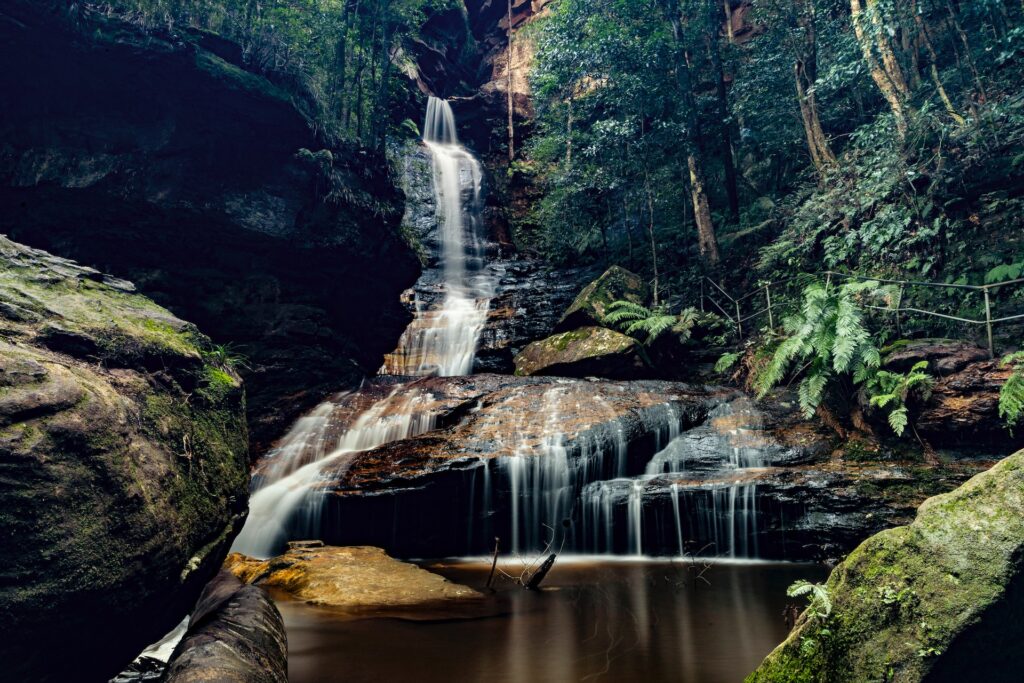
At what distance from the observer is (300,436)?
11281 mm

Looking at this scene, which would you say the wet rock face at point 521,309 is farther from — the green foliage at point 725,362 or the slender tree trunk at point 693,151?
the green foliage at point 725,362

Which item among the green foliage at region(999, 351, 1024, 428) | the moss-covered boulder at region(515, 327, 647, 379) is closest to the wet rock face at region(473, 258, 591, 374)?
the moss-covered boulder at region(515, 327, 647, 379)

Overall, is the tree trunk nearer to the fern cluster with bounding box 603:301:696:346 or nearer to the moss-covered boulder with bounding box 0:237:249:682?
the fern cluster with bounding box 603:301:696:346

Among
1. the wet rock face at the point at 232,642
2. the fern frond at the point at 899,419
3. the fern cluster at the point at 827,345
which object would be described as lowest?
the wet rock face at the point at 232,642

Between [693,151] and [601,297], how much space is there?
5.35m

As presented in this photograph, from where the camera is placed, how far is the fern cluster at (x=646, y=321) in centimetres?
1227

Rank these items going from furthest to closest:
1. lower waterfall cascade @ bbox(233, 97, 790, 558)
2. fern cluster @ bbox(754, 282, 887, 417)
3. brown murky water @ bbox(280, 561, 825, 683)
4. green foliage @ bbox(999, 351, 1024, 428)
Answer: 1. fern cluster @ bbox(754, 282, 887, 417)
2. lower waterfall cascade @ bbox(233, 97, 790, 558)
3. green foliage @ bbox(999, 351, 1024, 428)
4. brown murky water @ bbox(280, 561, 825, 683)

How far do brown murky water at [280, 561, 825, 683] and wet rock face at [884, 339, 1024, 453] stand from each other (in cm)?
297

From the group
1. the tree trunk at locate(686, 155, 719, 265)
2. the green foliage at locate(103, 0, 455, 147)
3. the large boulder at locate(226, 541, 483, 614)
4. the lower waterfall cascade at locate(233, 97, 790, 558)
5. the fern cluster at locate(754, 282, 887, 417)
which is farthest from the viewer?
the tree trunk at locate(686, 155, 719, 265)

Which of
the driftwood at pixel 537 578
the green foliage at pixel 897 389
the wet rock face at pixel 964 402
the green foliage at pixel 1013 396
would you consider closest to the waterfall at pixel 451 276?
the driftwood at pixel 537 578

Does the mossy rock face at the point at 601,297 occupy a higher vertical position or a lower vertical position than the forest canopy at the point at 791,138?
lower

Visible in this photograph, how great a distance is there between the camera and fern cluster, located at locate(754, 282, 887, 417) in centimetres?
782

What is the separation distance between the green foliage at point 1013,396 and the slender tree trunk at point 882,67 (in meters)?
6.44

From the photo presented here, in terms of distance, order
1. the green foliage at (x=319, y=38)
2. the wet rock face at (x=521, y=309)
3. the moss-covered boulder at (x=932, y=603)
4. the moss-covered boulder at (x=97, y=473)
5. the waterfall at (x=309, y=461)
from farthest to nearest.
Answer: the wet rock face at (x=521, y=309) < the green foliage at (x=319, y=38) < the waterfall at (x=309, y=461) < the moss-covered boulder at (x=97, y=473) < the moss-covered boulder at (x=932, y=603)
